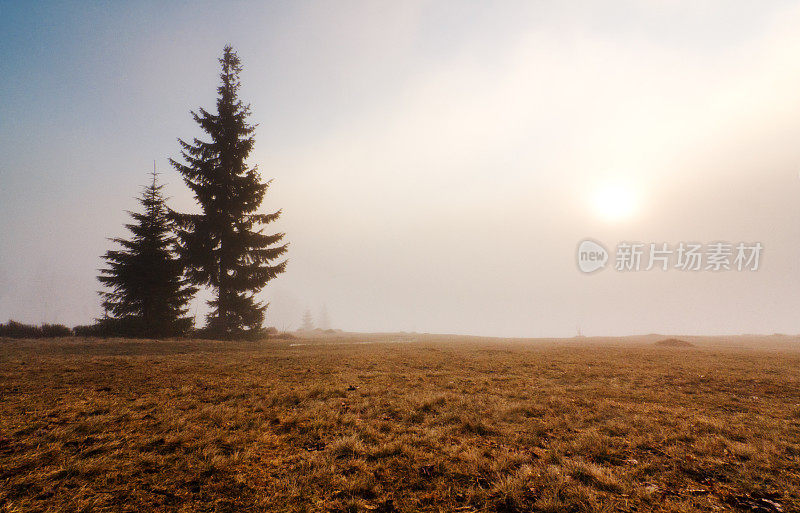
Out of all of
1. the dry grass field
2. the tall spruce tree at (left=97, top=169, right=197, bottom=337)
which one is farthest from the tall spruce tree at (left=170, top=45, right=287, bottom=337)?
the dry grass field

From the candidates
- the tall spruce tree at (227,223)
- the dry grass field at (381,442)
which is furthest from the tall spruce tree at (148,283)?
the dry grass field at (381,442)

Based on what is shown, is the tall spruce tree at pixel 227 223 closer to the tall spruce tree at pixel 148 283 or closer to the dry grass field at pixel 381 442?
the tall spruce tree at pixel 148 283

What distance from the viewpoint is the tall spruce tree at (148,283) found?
20.3m

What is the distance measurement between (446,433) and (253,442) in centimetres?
349

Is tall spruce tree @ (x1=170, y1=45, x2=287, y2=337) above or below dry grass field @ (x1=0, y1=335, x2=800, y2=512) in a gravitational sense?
above

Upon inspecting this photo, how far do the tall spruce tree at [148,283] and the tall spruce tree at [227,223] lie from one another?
4.23ft

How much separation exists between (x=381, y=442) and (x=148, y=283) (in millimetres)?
22647

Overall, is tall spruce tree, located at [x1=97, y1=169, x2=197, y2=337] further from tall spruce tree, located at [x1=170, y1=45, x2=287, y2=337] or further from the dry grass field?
the dry grass field

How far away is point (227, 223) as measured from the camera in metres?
22.1

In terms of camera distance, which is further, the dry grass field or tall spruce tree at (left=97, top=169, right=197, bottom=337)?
tall spruce tree at (left=97, top=169, right=197, bottom=337)

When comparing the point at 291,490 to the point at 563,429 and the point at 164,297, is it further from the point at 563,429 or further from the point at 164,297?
the point at 164,297

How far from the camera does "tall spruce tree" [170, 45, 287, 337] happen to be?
21422 millimetres

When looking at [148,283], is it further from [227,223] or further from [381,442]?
[381,442]

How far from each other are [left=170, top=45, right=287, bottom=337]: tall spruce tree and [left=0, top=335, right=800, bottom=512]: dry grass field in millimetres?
11871
